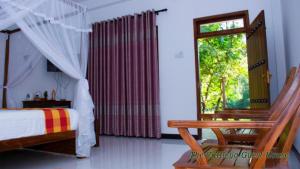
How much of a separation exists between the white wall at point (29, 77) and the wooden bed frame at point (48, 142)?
5.47 feet

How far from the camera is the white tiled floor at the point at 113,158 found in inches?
107

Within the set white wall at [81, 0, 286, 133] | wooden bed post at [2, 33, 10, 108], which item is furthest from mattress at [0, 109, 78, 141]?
white wall at [81, 0, 286, 133]

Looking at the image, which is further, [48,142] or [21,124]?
[48,142]

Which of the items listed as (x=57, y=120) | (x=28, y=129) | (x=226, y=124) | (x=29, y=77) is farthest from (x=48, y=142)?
(x=29, y=77)

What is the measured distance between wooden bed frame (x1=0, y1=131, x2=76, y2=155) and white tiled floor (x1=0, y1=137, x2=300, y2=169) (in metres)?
0.10

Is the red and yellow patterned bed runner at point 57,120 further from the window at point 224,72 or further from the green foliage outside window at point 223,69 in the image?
the green foliage outside window at point 223,69

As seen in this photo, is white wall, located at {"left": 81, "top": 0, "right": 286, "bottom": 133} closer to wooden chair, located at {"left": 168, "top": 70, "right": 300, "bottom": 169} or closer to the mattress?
the mattress

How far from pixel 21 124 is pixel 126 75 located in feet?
8.68

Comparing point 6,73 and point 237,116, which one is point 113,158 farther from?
point 6,73

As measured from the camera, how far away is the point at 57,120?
2854 millimetres

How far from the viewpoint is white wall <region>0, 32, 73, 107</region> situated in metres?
4.39

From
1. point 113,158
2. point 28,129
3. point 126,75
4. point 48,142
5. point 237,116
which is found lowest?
point 113,158

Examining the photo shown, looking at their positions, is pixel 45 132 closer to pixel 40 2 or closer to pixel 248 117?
pixel 40 2

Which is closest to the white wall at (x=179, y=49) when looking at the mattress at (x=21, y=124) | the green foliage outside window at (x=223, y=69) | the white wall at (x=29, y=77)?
the white wall at (x=29, y=77)
